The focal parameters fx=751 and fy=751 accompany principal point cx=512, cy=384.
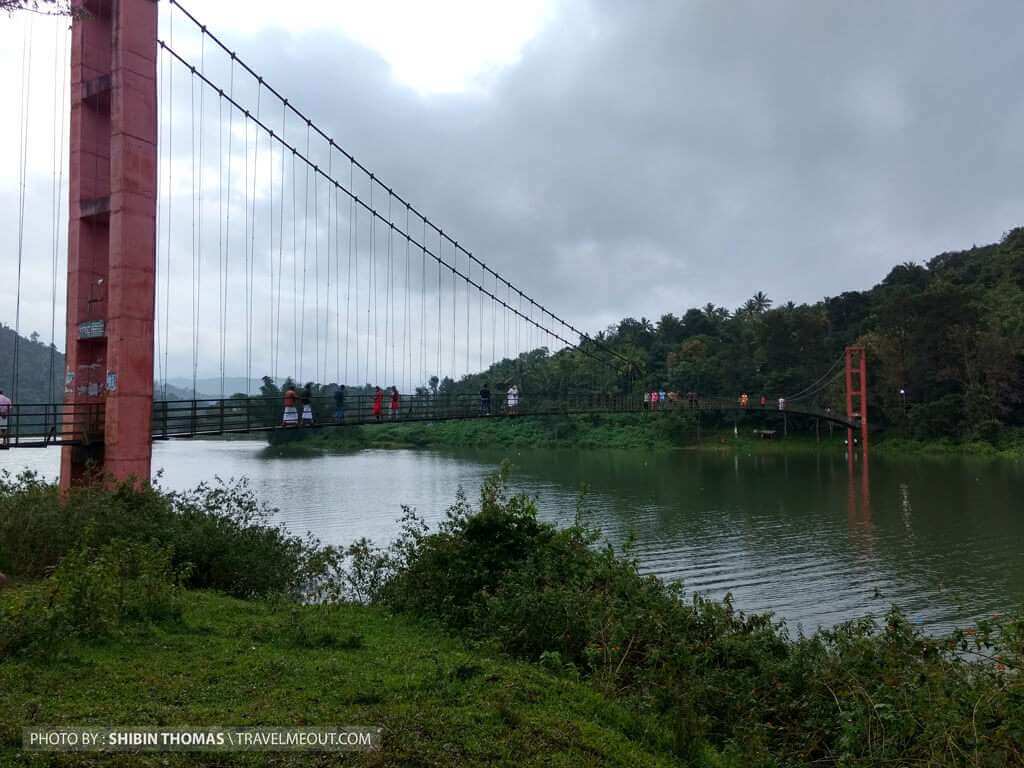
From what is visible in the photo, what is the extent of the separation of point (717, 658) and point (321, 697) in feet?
13.2

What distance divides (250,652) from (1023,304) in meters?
54.6

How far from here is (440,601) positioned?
8547 mm

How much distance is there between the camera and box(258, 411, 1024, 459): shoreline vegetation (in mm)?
48781

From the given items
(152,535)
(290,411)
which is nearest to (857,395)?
(290,411)

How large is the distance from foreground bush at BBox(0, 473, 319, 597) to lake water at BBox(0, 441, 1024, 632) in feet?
12.7

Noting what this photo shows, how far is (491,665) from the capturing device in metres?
6.00

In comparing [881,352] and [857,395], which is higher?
[881,352]

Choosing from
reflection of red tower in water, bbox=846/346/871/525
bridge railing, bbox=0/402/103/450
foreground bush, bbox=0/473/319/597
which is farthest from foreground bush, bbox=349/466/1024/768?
reflection of red tower in water, bbox=846/346/871/525

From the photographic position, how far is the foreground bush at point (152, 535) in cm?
899

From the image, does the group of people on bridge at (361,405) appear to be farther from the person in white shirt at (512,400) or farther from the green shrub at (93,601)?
the green shrub at (93,601)

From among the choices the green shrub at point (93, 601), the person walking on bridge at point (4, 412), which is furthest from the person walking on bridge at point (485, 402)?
the green shrub at point (93, 601)

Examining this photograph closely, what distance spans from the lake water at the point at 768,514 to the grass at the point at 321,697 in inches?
170

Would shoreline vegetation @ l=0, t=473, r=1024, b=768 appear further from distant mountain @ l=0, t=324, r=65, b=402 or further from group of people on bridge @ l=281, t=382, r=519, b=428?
distant mountain @ l=0, t=324, r=65, b=402

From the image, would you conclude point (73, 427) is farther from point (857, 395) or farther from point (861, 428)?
point (857, 395)
